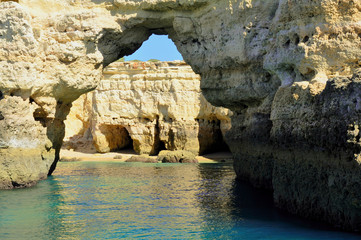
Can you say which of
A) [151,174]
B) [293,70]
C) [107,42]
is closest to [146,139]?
[151,174]

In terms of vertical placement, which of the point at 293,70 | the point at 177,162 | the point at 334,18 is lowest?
the point at 177,162

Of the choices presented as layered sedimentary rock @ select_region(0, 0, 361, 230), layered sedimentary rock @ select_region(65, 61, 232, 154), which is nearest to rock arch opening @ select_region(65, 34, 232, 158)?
layered sedimentary rock @ select_region(65, 61, 232, 154)

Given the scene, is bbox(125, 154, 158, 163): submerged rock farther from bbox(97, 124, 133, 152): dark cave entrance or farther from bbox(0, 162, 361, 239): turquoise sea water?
bbox(0, 162, 361, 239): turquoise sea water

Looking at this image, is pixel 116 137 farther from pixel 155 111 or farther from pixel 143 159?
pixel 143 159

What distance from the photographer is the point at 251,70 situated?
15766mm

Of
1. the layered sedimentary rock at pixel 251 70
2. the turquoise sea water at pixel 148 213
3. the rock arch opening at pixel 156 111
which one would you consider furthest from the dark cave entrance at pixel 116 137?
the turquoise sea water at pixel 148 213

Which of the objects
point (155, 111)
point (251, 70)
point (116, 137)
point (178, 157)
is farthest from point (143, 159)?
point (251, 70)

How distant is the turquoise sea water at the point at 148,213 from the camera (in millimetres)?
8820

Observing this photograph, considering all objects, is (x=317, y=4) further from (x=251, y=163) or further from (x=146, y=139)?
(x=146, y=139)

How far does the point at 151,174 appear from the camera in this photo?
2036 cm

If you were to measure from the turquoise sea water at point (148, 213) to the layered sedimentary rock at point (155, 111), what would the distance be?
15.8 meters

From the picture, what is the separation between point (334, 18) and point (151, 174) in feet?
41.5

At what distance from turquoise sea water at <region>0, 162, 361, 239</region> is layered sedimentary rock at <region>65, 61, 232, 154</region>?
15752 mm

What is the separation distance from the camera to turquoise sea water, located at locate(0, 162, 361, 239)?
8820 mm
